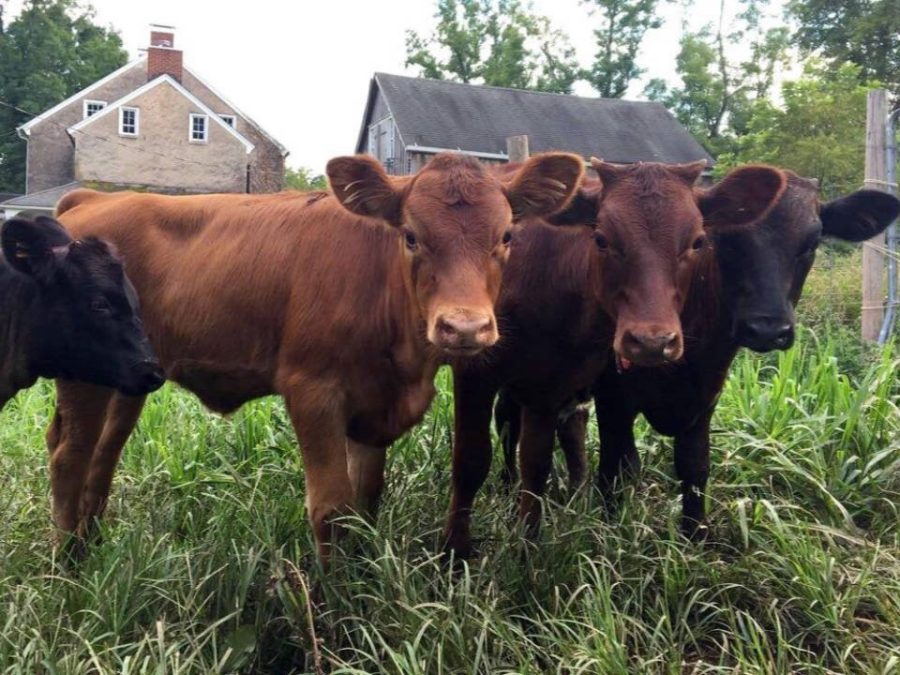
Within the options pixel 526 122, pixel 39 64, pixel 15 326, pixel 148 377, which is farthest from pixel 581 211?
pixel 39 64

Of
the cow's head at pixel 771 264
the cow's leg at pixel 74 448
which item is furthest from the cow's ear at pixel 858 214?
the cow's leg at pixel 74 448

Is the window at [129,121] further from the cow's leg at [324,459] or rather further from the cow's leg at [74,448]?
the cow's leg at [324,459]

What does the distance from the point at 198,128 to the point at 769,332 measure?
34641 mm

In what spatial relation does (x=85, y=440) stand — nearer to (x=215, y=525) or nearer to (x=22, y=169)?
(x=215, y=525)

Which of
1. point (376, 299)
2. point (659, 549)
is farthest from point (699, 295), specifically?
point (376, 299)

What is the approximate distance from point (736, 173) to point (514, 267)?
44.2 inches

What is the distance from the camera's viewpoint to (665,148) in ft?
123

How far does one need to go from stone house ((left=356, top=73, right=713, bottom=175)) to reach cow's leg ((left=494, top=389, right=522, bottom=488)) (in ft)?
89.8

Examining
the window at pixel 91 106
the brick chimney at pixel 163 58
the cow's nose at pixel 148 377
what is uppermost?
the brick chimney at pixel 163 58

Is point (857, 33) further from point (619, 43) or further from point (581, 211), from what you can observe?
point (581, 211)

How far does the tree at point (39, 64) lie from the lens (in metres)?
45.4

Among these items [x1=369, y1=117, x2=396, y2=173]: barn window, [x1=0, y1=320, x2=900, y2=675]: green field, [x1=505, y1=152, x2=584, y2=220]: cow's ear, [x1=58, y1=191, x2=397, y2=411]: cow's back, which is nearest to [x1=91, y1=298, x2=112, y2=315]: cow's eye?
[x1=58, y1=191, x2=397, y2=411]: cow's back

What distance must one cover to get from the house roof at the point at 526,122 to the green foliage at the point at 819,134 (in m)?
7.93

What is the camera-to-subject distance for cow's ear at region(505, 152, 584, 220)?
12.6ft
